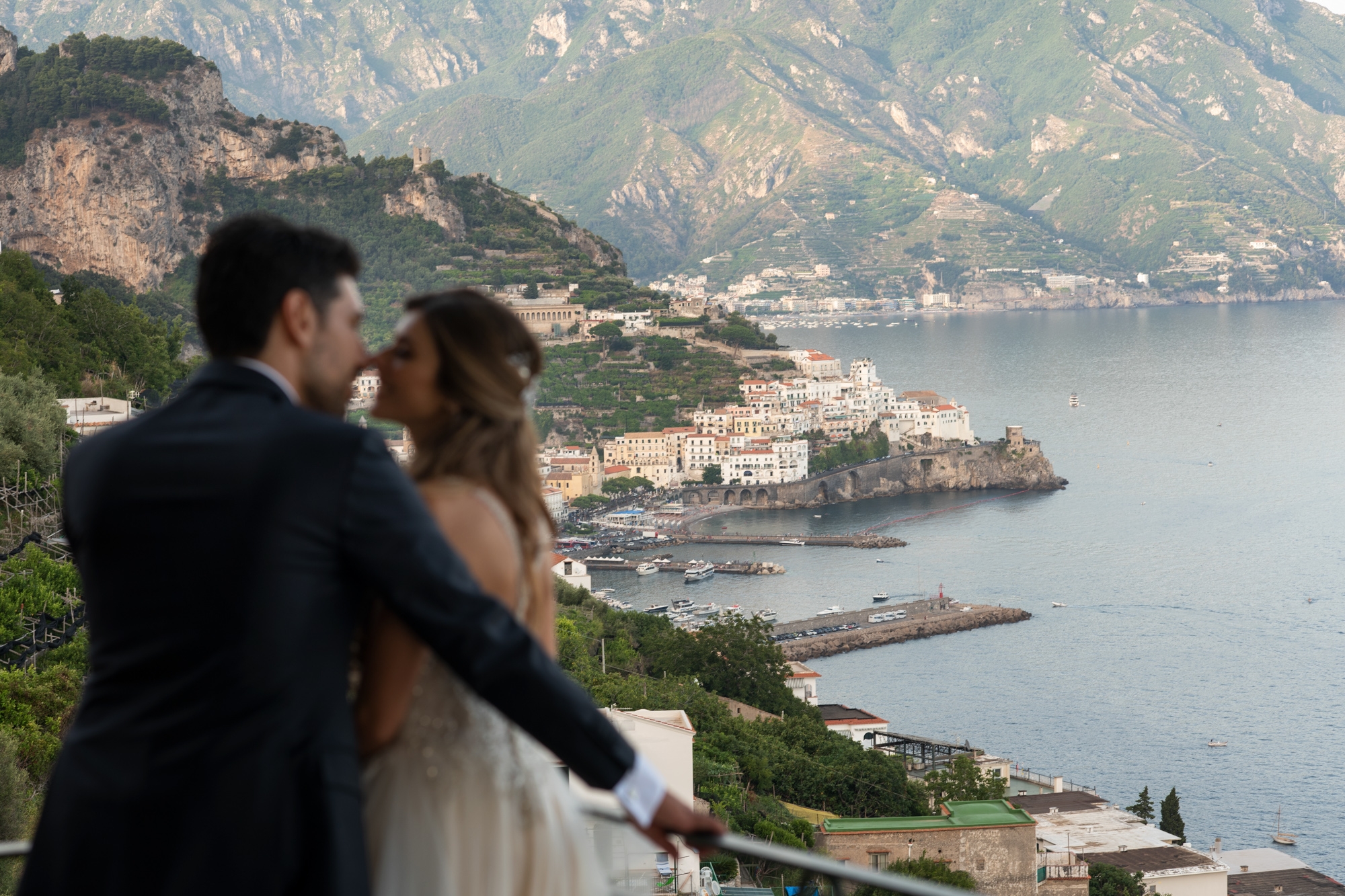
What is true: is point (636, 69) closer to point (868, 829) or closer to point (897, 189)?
point (897, 189)

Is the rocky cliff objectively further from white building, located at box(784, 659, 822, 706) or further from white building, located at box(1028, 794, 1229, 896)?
white building, located at box(1028, 794, 1229, 896)

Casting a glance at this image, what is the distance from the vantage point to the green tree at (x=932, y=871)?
11.0m

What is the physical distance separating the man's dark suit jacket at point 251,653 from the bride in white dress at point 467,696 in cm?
5

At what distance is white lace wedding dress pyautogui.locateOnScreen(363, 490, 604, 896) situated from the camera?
1106mm

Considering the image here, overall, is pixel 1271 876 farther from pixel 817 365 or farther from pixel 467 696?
Result: pixel 817 365

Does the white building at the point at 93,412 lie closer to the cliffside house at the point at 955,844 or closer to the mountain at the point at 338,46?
the cliffside house at the point at 955,844

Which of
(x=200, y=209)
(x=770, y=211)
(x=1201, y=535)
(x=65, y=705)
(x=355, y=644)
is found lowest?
(x=1201, y=535)

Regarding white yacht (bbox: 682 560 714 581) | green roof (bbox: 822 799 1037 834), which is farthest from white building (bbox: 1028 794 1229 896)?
white yacht (bbox: 682 560 714 581)

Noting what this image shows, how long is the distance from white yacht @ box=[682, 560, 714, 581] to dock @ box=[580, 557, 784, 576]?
296 mm

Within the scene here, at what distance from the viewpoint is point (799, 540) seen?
40500mm

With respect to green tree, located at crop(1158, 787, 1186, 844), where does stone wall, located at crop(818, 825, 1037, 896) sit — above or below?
above

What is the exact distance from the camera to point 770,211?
5007 inches

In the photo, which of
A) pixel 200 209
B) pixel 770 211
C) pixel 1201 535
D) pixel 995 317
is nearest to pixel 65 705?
pixel 1201 535

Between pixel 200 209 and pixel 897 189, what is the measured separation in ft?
285
